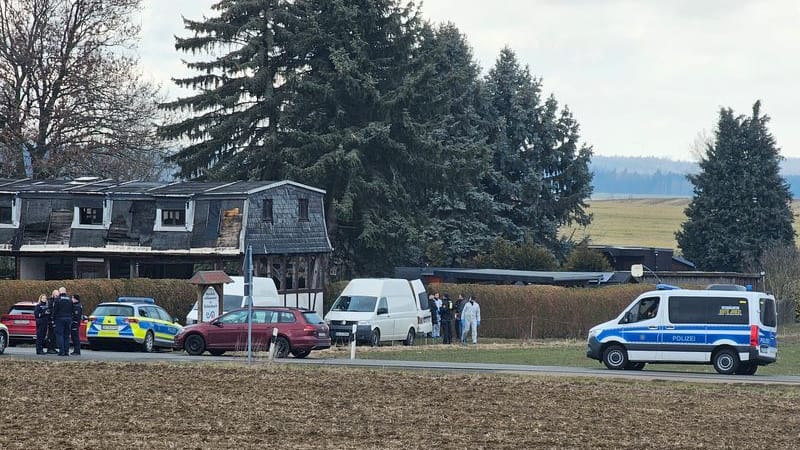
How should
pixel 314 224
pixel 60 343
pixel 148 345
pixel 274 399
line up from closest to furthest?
pixel 274 399, pixel 60 343, pixel 148 345, pixel 314 224

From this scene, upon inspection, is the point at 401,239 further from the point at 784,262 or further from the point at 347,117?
the point at 784,262

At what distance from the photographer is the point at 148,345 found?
40062 mm

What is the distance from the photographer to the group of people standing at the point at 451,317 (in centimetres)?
4953

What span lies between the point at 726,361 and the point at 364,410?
12555 mm

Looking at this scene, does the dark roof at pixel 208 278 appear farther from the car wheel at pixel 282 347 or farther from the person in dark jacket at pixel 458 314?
the person in dark jacket at pixel 458 314

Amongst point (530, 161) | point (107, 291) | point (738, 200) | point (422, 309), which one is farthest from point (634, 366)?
point (738, 200)

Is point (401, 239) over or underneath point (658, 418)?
over

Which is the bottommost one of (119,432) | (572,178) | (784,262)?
(119,432)

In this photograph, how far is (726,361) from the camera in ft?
108

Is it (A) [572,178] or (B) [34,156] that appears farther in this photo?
(A) [572,178]

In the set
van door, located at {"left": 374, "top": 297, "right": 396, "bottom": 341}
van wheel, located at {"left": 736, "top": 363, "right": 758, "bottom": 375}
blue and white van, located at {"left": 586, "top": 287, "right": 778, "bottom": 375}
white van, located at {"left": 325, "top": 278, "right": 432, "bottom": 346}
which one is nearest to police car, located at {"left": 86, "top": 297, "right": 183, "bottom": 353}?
white van, located at {"left": 325, "top": 278, "right": 432, "bottom": 346}

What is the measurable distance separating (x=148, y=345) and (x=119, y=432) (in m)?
20.2

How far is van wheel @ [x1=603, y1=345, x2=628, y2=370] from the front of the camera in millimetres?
34281

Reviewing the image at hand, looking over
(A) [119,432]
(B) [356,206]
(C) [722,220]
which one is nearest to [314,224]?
(B) [356,206]
